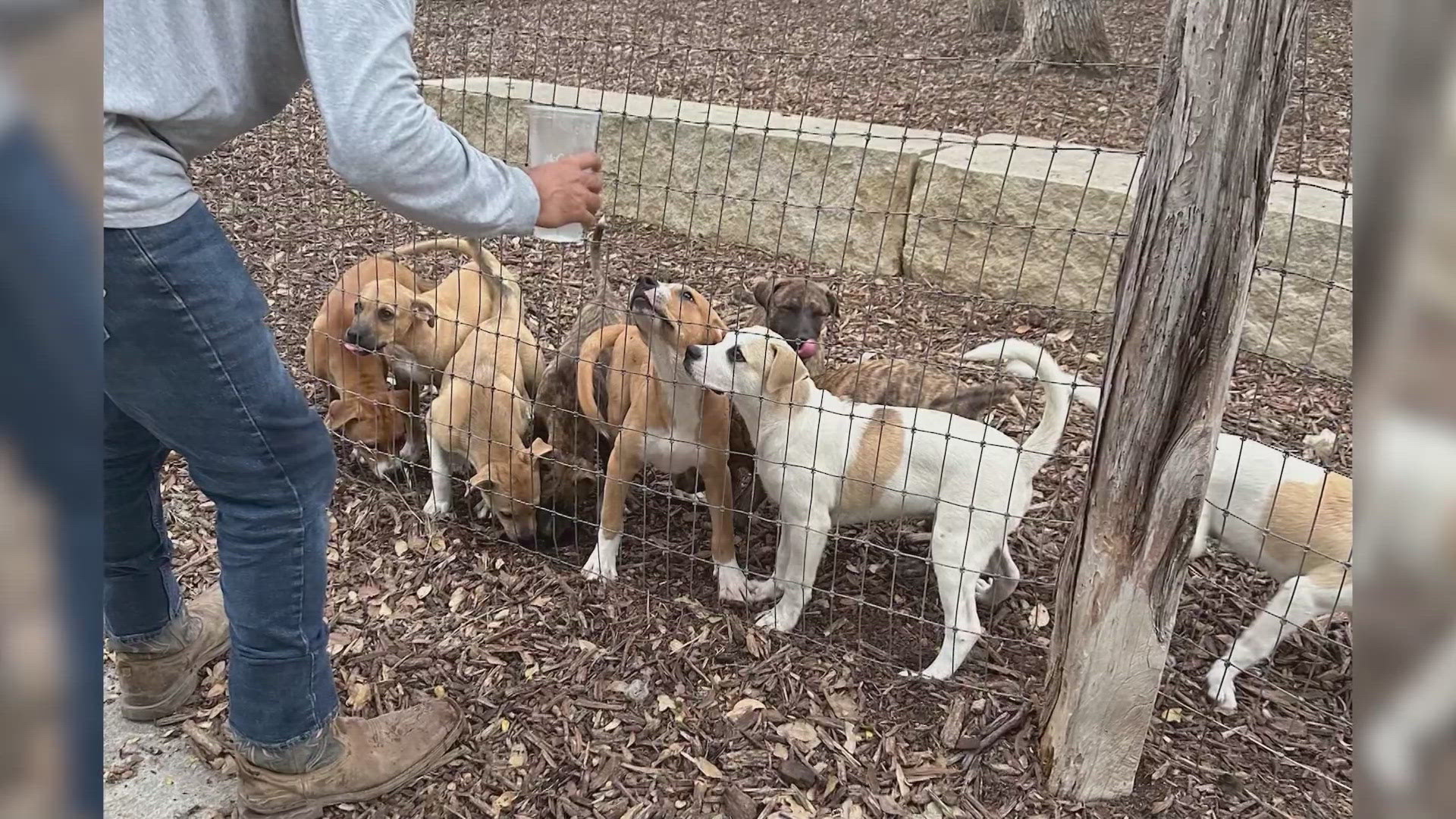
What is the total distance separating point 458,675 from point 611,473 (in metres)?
A: 0.94

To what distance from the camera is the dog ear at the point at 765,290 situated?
15.7ft

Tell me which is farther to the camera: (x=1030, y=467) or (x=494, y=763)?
(x=1030, y=467)

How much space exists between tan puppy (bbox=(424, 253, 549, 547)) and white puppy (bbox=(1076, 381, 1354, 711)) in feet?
7.04

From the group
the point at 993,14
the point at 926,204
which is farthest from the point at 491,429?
the point at 993,14

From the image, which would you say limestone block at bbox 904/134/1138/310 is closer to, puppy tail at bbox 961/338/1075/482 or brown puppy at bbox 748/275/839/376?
brown puppy at bbox 748/275/839/376

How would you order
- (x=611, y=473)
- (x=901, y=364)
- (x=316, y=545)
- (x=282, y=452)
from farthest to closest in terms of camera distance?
1. (x=901, y=364)
2. (x=611, y=473)
3. (x=316, y=545)
4. (x=282, y=452)

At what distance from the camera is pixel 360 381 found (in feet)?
15.7

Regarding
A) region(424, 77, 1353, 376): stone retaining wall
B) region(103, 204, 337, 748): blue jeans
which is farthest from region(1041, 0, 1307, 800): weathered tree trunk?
region(424, 77, 1353, 376): stone retaining wall

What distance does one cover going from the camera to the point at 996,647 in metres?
3.46

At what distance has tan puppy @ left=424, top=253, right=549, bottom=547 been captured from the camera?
4078mm
